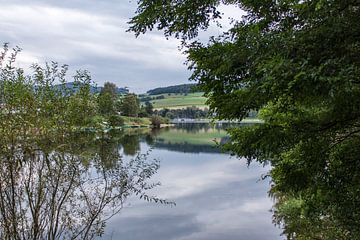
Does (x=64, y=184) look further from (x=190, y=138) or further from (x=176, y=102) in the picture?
(x=176, y=102)

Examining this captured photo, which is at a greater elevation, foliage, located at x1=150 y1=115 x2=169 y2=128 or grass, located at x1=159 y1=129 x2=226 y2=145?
foliage, located at x1=150 y1=115 x2=169 y2=128

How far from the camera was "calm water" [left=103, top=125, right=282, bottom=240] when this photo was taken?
52.4 ft

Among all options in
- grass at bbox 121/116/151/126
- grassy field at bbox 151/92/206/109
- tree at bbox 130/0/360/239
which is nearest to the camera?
tree at bbox 130/0/360/239

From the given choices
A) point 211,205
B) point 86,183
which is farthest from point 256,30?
point 211,205

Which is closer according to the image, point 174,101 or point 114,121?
point 114,121

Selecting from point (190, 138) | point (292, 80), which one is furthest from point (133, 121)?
point (190, 138)

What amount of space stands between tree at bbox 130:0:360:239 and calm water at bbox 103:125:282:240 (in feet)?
14.9

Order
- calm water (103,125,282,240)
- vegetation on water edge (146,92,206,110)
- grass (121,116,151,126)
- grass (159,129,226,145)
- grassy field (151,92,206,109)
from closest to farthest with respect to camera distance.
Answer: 1. grass (121,116,151,126)
2. calm water (103,125,282,240)
3. grass (159,129,226,145)
4. vegetation on water edge (146,92,206,110)
5. grassy field (151,92,206,109)

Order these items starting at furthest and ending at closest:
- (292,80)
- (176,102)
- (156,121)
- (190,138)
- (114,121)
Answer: (176,102) < (156,121) < (190,138) < (114,121) < (292,80)

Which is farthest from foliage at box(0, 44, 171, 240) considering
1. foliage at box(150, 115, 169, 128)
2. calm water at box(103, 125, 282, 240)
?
foliage at box(150, 115, 169, 128)

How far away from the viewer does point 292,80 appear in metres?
3.29

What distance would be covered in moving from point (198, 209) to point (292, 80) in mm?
17491

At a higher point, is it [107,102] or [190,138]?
[107,102]

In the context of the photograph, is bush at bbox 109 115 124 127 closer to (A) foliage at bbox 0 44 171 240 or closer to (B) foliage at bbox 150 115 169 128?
(A) foliage at bbox 0 44 171 240
